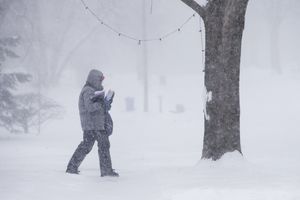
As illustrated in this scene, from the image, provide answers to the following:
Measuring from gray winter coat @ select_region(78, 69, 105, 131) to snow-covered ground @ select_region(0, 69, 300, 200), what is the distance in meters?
0.88

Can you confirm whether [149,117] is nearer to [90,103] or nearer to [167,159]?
[167,159]

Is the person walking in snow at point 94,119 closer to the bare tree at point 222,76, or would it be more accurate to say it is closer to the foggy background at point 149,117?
the foggy background at point 149,117

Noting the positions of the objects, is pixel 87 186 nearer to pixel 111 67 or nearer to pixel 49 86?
pixel 49 86

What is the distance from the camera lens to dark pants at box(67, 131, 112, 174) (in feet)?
32.7

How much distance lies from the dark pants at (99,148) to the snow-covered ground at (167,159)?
0.26m

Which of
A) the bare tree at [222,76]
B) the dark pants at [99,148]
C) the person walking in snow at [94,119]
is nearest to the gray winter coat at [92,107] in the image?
the person walking in snow at [94,119]

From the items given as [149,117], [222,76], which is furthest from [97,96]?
[149,117]

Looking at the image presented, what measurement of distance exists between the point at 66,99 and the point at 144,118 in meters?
11.9

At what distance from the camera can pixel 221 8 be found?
1022 cm

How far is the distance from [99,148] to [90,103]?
81cm

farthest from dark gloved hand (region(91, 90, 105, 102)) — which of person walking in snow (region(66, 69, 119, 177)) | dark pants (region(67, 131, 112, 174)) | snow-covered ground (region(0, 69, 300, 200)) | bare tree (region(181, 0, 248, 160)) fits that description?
bare tree (region(181, 0, 248, 160))

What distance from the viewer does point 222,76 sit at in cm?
1016

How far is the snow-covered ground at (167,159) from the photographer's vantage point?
8.20 meters

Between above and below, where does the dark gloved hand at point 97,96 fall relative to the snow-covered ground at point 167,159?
above
